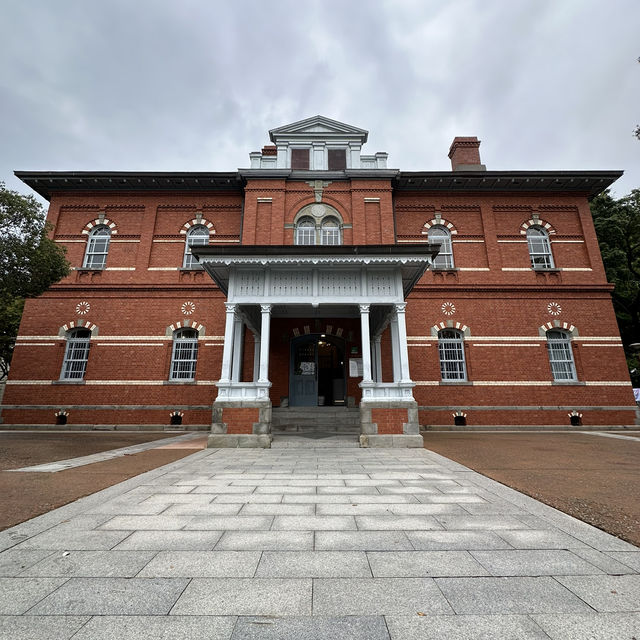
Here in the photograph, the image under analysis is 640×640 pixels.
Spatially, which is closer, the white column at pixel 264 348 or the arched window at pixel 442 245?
the white column at pixel 264 348

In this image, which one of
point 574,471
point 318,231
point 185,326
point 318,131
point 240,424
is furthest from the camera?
point 318,131

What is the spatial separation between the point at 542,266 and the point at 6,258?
20031mm

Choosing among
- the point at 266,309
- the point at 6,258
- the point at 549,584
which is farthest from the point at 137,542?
the point at 6,258

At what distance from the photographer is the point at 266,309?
997 centimetres

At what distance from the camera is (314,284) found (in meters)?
10.2

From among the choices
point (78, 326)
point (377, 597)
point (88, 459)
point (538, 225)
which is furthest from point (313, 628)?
point (538, 225)

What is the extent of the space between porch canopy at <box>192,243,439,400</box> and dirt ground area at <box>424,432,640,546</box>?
2757 millimetres

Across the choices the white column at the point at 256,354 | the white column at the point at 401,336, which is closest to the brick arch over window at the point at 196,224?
the white column at the point at 256,354

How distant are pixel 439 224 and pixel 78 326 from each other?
1673cm

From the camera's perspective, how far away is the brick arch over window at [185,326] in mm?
14180

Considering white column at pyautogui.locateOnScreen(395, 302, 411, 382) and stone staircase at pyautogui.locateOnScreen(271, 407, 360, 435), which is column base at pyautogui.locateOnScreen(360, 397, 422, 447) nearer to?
white column at pyautogui.locateOnScreen(395, 302, 411, 382)

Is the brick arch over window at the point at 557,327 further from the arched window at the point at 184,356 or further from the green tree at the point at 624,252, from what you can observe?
the arched window at the point at 184,356

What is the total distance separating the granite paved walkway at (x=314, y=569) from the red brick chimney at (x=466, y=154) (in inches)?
719

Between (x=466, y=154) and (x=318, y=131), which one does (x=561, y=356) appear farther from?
(x=318, y=131)
